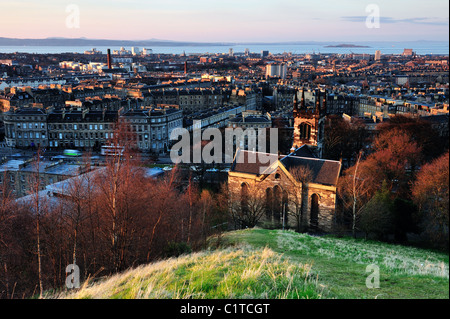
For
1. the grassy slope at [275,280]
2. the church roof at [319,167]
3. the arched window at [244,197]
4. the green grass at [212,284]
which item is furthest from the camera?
the arched window at [244,197]

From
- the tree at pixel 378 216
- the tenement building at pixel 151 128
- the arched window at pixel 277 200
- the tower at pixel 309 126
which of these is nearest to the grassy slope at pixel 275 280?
the tree at pixel 378 216

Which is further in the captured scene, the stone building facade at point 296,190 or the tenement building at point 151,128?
the tenement building at point 151,128

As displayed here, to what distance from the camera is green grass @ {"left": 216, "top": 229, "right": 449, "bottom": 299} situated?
23.3ft

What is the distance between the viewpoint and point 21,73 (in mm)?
135500

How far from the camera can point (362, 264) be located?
12203 millimetres

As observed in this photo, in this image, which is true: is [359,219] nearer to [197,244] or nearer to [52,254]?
[197,244]

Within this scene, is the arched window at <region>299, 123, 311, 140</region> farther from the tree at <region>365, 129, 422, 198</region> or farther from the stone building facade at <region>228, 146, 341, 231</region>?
the tree at <region>365, 129, 422, 198</region>

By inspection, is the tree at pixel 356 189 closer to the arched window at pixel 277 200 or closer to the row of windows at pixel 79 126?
the arched window at pixel 277 200

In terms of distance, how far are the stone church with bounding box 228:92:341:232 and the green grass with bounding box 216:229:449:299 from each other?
5.60m

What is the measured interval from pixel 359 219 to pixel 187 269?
12564mm

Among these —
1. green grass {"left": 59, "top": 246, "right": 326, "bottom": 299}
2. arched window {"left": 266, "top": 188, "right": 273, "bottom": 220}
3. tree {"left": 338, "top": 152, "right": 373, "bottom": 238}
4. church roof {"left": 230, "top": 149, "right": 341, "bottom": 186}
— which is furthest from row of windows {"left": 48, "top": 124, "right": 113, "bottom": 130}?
green grass {"left": 59, "top": 246, "right": 326, "bottom": 299}

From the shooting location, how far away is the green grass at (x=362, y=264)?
7.11 meters

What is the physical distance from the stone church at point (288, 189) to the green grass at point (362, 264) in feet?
18.4
